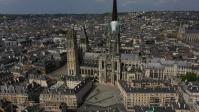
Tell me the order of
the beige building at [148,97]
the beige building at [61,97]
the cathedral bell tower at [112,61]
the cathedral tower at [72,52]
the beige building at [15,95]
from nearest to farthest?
the beige building at [61,97]
the beige building at [148,97]
the beige building at [15,95]
the cathedral tower at [72,52]
the cathedral bell tower at [112,61]

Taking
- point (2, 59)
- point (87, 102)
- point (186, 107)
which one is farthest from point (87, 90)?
point (2, 59)

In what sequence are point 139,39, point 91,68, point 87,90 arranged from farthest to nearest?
point 139,39 < point 91,68 < point 87,90

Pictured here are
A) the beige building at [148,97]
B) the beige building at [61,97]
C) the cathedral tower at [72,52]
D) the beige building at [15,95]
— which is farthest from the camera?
the cathedral tower at [72,52]

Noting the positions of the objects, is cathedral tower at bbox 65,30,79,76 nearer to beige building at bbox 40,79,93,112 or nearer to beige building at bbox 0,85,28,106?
beige building at bbox 40,79,93,112

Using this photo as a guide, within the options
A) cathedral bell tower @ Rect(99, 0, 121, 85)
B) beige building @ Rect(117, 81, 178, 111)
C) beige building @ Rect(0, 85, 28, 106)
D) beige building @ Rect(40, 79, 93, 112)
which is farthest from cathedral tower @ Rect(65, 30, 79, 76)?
beige building @ Rect(117, 81, 178, 111)

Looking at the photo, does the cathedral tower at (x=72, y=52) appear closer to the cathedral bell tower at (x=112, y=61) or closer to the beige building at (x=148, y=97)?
the cathedral bell tower at (x=112, y=61)

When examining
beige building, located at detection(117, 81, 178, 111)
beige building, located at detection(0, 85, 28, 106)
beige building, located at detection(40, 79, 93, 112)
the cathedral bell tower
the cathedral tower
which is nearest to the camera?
beige building, located at detection(40, 79, 93, 112)

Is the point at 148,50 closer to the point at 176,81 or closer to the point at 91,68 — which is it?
the point at 91,68

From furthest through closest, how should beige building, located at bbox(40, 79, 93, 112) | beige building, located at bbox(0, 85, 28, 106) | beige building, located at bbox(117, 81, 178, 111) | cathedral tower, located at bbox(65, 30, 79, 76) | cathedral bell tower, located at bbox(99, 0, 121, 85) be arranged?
1. cathedral bell tower, located at bbox(99, 0, 121, 85)
2. cathedral tower, located at bbox(65, 30, 79, 76)
3. beige building, located at bbox(0, 85, 28, 106)
4. beige building, located at bbox(117, 81, 178, 111)
5. beige building, located at bbox(40, 79, 93, 112)

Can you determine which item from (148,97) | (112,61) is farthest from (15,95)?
(112,61)

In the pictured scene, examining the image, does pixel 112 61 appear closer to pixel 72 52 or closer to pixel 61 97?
pixel 72 52

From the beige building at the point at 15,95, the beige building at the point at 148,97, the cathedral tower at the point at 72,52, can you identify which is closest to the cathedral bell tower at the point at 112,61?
the cathedral tower at the point at 72,52
